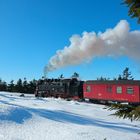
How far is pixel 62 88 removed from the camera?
43812 mm

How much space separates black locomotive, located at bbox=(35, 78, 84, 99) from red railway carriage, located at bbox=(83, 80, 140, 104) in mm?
2956

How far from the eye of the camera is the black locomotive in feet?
137

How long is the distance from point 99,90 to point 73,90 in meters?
7.11

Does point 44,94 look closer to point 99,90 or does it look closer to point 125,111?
point 99,90

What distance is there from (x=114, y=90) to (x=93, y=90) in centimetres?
419

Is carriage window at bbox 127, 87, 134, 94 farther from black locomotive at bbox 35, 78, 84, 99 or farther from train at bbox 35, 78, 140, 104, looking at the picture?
black locomotive at bbox 35, 78, 84, 99

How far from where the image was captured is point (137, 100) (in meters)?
30.9

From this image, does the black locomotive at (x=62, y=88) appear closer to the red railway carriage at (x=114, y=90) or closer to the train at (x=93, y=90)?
the train at (x=93, y=90)

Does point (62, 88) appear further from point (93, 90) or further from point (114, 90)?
point (114, 90)

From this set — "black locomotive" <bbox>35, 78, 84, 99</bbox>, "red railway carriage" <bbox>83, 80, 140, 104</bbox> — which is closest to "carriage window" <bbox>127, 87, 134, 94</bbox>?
"red railway carriage" <bbox>83, 80, 140, 104</bbox>

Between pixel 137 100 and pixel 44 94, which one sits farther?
pixel 44 94

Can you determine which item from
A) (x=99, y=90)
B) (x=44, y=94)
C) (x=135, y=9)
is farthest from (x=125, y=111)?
(x=44, y=94)

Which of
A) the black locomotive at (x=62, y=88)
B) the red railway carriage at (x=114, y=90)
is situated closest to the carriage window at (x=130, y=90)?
the red railway carriage at (x=114, y=90)

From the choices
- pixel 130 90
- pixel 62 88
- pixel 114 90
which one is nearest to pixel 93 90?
pixel 114 90
